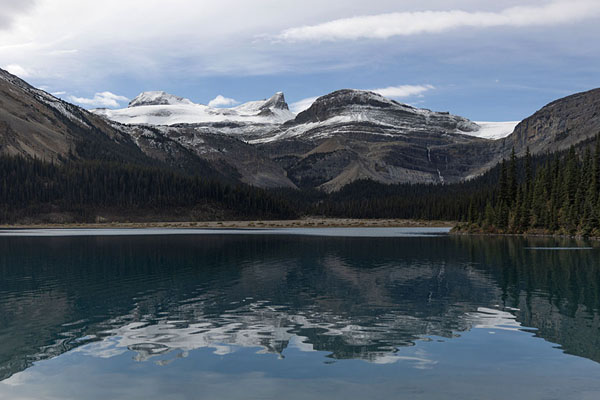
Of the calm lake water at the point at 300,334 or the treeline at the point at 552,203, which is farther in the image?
the treeline at the point at 552,203

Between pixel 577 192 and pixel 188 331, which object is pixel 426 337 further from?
pixel 577 192

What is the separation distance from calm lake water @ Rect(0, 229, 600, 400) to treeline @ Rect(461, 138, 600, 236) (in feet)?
289

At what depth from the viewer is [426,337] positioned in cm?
3103

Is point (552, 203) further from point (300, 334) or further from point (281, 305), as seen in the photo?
point (300, 334)

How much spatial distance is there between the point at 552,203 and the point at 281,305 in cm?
13749

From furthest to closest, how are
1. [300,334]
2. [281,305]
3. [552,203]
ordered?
[552,203]
[281,305]
[300,334]

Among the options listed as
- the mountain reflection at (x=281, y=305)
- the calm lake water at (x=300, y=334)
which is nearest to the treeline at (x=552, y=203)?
the mountain reflection at (x=281, y=305)

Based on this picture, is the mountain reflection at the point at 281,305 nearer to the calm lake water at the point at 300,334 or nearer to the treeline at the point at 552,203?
the calm lake water at the point at 300,334

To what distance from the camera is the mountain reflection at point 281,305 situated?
29.5 meters

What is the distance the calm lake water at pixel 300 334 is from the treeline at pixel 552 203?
88171 millimetres

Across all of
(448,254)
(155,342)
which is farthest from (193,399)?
(448,254)

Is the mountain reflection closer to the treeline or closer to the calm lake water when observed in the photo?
the calm lake water

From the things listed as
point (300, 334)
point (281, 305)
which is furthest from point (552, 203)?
point (300, 334)

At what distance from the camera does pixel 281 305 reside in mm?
41312
